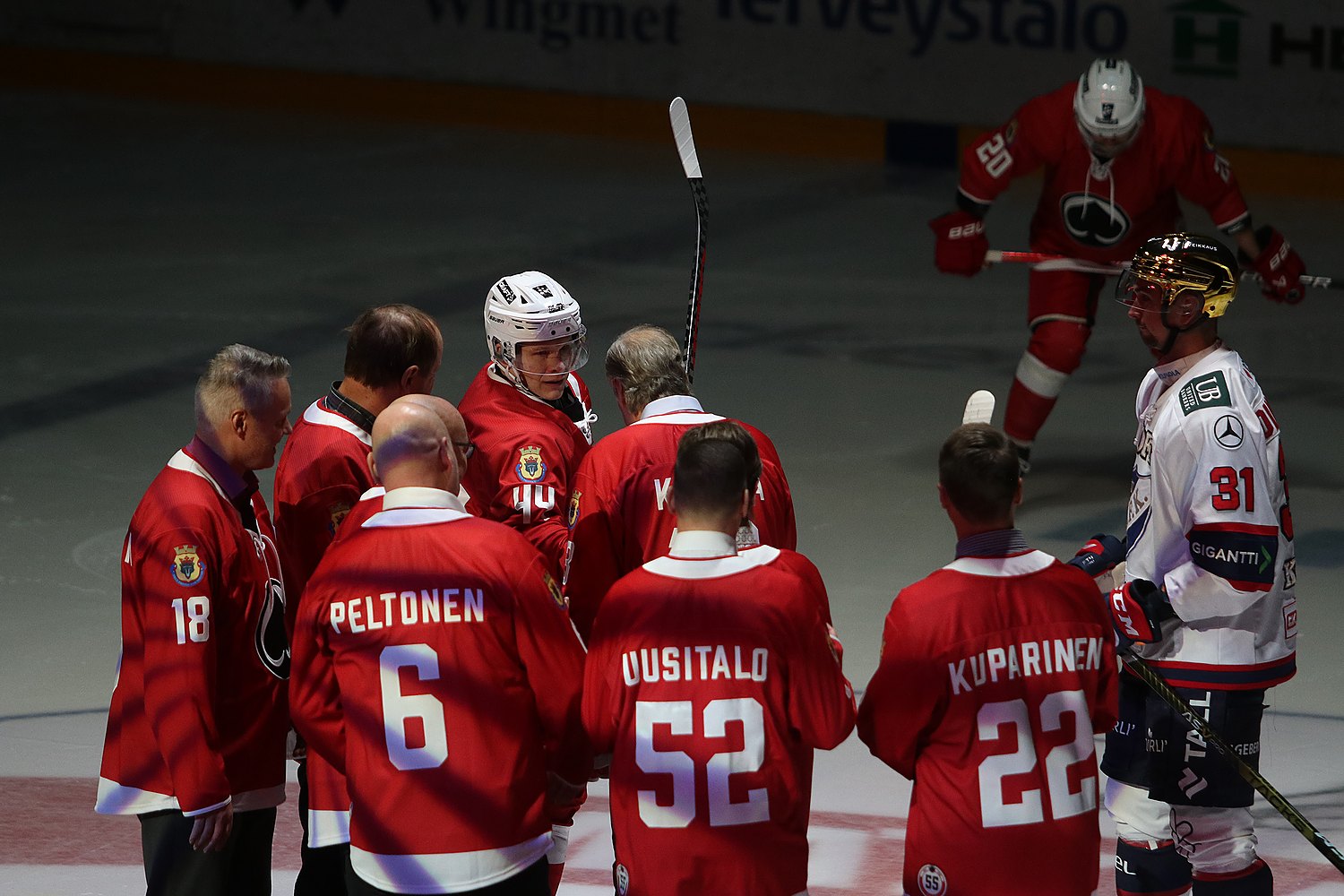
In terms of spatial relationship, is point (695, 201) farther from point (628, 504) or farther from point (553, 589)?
point (553, 589)

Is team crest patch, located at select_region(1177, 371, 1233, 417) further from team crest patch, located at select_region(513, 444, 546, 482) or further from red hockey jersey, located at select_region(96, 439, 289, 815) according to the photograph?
red hockey jersey, located at select_region(96, 439, 289, 815)

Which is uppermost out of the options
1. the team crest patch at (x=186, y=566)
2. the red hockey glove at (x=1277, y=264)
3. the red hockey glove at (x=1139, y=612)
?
the team crest patch at (x=186, y=566)

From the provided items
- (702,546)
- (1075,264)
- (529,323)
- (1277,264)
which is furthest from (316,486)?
(1277,264)

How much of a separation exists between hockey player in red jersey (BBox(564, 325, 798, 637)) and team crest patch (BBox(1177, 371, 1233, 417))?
77cm

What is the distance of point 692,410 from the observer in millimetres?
3627

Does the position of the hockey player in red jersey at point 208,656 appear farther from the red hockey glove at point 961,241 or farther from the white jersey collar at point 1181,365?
the red hockey glove at point 961,241

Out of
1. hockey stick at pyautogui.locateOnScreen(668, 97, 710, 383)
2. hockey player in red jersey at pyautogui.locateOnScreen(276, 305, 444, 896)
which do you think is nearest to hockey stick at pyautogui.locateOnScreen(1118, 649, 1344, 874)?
hockey stick at pyautogui.locateOnScreen(668, 97, 710, 383)

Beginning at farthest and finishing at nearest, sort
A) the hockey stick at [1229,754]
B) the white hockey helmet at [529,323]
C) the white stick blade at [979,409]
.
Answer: the white hockey helmet at [529,323] → the hockey stick at [1229,754] → the white stick blade at [979,409]

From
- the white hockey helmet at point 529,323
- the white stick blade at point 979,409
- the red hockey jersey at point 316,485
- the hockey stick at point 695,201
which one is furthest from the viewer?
the hockey stick at point 695,201

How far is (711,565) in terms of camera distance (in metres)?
2.87

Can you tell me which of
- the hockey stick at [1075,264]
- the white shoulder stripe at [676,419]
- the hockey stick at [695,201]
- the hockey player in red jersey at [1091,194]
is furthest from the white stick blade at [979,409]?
the hockey player in red jersey at [1091,194]

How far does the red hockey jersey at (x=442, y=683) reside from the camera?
290 centimetres

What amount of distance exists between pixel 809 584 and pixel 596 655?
34 centimetres

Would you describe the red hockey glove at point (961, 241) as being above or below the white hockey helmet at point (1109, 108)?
below
